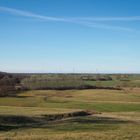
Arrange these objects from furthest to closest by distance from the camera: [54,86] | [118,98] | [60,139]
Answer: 1. [54,86]
2. [118,98]
3. [60,139]

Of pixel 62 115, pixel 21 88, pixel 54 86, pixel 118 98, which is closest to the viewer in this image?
pixel 62 115

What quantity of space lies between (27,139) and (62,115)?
24.4m

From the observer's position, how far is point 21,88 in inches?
4712

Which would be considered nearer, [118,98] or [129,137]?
[129,137]

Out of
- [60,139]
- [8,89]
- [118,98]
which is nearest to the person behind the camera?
[60,139]

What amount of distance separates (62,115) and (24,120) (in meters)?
8.44

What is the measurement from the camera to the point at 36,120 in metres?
41.8

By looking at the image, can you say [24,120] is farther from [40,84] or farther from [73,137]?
[40,84]

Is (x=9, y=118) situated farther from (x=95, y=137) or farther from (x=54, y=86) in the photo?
(x=54, y=86)

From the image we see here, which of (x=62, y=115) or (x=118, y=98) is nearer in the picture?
(x=62, y=115)

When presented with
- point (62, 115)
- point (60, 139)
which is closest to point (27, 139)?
point (60, 139)

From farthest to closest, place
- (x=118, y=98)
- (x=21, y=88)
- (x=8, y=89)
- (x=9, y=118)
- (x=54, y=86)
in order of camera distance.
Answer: (x=54, y=86) < (x=21, y=88) < (x=8, y=89) < (x=118, y=98) < (x=9, y=118)

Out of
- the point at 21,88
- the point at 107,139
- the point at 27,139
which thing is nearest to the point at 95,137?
the point at 107,139

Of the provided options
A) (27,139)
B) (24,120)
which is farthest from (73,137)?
(24,120)
